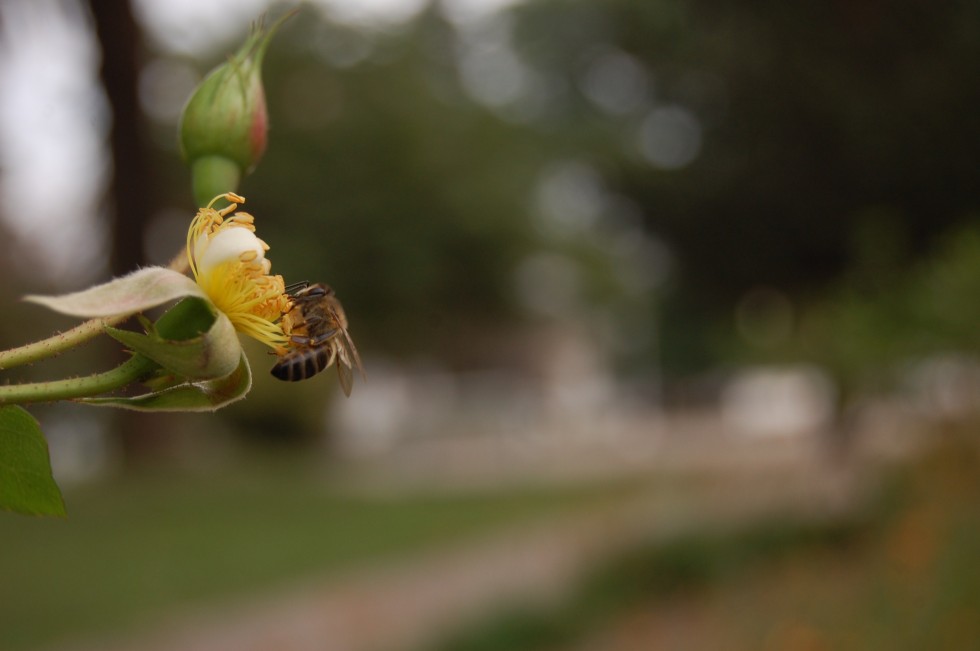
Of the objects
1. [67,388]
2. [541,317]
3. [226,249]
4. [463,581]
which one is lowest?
[67,388]

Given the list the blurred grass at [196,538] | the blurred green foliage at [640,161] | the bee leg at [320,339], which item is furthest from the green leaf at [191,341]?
the blurred green foliage at [640,161]

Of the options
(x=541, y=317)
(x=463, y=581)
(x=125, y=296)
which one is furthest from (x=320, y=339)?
(x=541, y=317)

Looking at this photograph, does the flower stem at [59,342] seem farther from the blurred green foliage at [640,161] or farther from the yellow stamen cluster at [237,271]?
the blurred green foliage at [640,161]

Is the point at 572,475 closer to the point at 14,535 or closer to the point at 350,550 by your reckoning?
the point at 350,550

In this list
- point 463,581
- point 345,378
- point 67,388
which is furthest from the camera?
point 463,581

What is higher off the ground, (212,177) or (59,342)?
(212,177)

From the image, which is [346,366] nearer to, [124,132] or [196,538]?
[196,538]

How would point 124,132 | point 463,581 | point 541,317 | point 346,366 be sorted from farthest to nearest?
point 541,317
point 124,132
point 463,581
point 346,366
